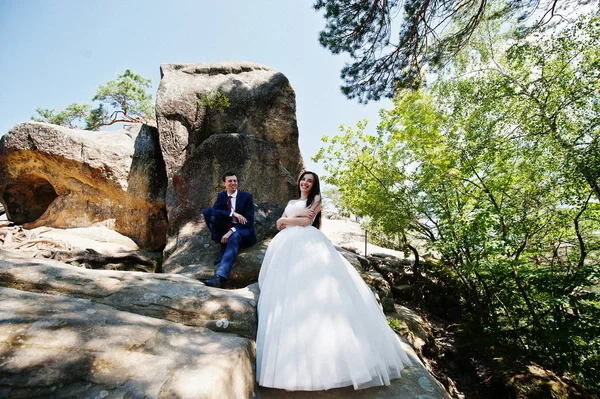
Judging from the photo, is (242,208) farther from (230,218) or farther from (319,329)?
(319,329)

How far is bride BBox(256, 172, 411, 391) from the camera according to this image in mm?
1864

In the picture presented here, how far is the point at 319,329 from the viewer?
79.6 inches

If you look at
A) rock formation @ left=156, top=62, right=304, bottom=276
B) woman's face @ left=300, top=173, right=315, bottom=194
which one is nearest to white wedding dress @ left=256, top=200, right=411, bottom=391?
woman's face @ left=300, top=173, right=315, bottom=194

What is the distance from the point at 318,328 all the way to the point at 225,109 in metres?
7.35

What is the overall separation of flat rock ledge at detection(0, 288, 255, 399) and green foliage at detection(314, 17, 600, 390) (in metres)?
4.81

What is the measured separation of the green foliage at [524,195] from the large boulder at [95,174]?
651 centimetres

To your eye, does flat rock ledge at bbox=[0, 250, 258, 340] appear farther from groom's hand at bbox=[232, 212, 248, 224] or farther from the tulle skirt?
groom's hand at bbox=[232, 212, 248, 224]

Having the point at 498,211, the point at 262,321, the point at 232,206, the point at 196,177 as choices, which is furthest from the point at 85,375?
the point at 498,211

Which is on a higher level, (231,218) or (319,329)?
(231,218)

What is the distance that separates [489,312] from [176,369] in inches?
273

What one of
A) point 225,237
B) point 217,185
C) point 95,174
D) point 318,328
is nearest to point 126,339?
point 318,328

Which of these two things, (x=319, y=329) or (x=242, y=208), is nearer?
(x=319, y=329)

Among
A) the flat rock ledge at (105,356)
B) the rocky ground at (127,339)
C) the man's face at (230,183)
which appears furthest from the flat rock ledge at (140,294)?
the man's face at (230,183)

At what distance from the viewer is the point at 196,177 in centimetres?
662
